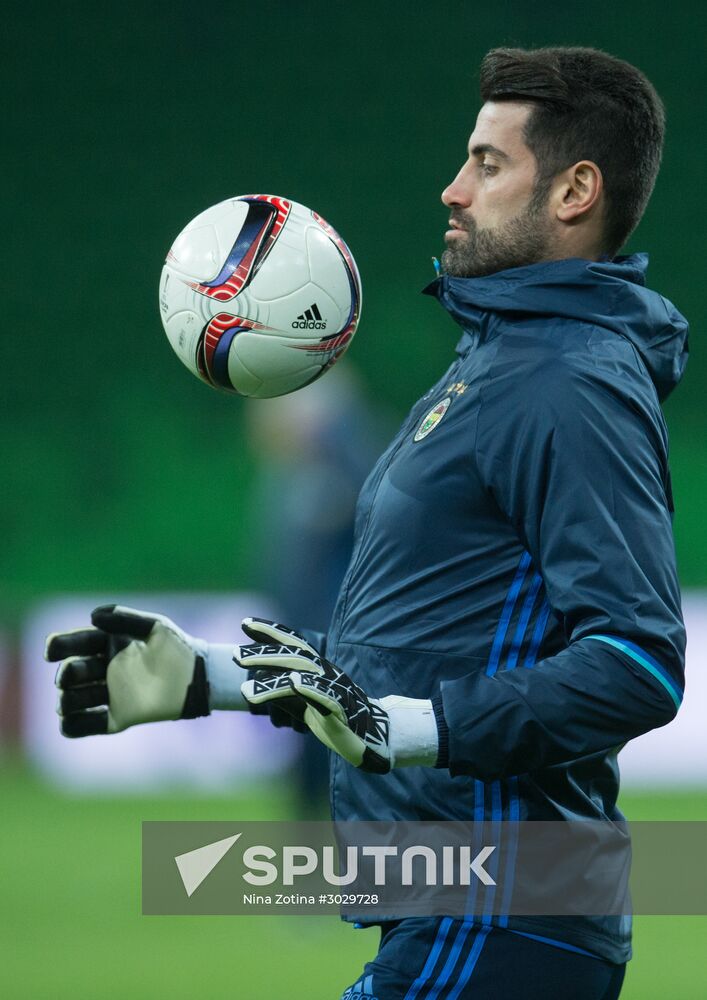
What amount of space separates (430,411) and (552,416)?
0.35 meters

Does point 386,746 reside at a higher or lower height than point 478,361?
lower

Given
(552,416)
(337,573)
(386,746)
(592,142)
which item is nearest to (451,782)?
(386,746)

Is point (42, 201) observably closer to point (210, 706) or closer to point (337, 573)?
point (337, 573)

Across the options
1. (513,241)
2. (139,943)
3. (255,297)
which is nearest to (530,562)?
(513,241)

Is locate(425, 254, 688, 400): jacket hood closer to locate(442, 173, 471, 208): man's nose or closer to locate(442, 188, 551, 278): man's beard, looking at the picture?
locate(442, 188, 551, 278): man's beard

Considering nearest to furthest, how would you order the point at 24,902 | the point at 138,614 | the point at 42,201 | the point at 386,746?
the point at 386,746 → the point at 138,614 → the point at 24,902 → the point at 42,201

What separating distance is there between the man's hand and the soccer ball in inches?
21.2

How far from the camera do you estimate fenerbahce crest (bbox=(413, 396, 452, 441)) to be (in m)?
2.61

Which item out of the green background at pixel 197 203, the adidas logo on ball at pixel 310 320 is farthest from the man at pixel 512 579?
the green background at pixel 197 203

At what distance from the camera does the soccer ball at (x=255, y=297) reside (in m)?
2.95

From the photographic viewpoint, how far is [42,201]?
12.7 meters

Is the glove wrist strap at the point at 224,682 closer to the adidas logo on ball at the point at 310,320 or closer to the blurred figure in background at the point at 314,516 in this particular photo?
the adidas logo on ball at the point at 310,320

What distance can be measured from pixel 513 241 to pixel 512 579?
0.64m

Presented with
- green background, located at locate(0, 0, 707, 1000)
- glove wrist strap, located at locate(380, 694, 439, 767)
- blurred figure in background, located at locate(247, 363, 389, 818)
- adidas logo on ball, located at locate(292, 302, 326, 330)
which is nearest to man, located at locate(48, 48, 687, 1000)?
glove wrist strap, located at locate(380, 694, 439, 767)
